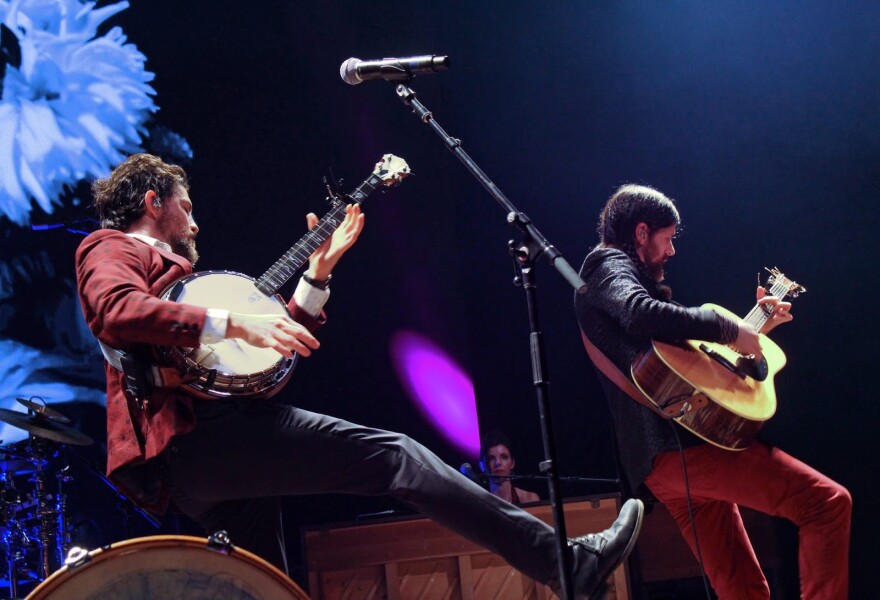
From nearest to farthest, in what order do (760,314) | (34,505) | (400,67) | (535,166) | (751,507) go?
(400,67), (751,507), (760,314), (34,505), (535,166)

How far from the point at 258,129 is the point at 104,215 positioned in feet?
9.41

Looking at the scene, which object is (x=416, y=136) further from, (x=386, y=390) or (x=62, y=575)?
(x=62, y=575)

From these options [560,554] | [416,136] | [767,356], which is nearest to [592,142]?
[416,136]

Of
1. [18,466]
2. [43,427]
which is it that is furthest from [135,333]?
[18,466]

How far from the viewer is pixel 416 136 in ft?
20.5

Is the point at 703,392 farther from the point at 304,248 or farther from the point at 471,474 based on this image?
the point at 471,474

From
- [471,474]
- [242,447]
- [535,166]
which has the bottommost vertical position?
[471,474]

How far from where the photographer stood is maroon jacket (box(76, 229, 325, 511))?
264 centimetres

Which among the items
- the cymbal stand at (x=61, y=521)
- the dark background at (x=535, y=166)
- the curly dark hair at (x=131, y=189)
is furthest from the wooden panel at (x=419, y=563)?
the curly dark hair at (x=131, y=189)

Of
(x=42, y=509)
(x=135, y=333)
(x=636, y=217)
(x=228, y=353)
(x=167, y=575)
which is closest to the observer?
(x=167, y=575)

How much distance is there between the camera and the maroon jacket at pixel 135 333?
8.66 ft

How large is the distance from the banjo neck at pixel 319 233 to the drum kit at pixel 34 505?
2443mm

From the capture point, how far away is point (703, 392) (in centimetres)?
347

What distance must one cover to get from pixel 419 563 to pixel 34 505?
241 centimetres
